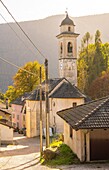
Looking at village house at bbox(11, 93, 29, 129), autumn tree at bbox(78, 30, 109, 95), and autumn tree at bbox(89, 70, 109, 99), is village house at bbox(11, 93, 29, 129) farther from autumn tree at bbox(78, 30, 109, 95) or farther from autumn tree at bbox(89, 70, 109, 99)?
autumn tree at bbox(89, 70, 109, 99)

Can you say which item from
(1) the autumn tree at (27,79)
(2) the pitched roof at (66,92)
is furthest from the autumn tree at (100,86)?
(2) the pitched roof at (66,92)

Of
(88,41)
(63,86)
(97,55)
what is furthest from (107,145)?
(88,41)

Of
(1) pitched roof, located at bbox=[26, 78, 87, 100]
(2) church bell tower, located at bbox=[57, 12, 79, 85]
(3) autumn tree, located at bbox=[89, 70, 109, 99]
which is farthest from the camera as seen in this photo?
(3) autumn tree, located at bbox=[89, 70, 109, 99]

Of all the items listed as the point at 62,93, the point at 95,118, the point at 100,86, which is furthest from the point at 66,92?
the point at 95,118

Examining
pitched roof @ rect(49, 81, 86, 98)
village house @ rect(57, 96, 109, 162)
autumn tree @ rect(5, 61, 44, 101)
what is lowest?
village house @ rect(57, 96, 109, 162)

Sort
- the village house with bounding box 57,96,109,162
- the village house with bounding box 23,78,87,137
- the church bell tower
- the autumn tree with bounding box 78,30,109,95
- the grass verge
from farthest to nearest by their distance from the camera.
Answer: the autumn tree with bounding box 78,30,109,95
the church bell tower
the village house with bounding box 23,78,87,137
the grass verge
the village house with bounding box 57,96,109,162

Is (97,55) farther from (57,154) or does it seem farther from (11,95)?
(57,154)

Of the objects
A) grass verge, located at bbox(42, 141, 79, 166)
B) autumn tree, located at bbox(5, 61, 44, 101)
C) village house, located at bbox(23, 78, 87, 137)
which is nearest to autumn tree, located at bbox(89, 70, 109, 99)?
autumn tree, located at bbox(5, 61, 44, 101)

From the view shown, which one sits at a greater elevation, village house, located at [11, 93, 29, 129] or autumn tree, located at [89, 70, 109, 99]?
autumn tree, located at [89, 70, 109, 99]

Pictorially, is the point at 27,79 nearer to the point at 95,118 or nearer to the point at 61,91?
the point at 61,91

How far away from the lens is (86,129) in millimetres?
18500

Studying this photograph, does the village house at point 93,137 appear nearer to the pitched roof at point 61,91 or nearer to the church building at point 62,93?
the church building at point 62,93

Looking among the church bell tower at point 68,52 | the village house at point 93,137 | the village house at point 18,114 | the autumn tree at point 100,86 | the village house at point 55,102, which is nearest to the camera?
the village house at point 93,137

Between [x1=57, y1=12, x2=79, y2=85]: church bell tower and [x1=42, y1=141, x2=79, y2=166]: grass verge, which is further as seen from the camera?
[x1=57, y1=12, x2=79, y2=85]: church bell tower
